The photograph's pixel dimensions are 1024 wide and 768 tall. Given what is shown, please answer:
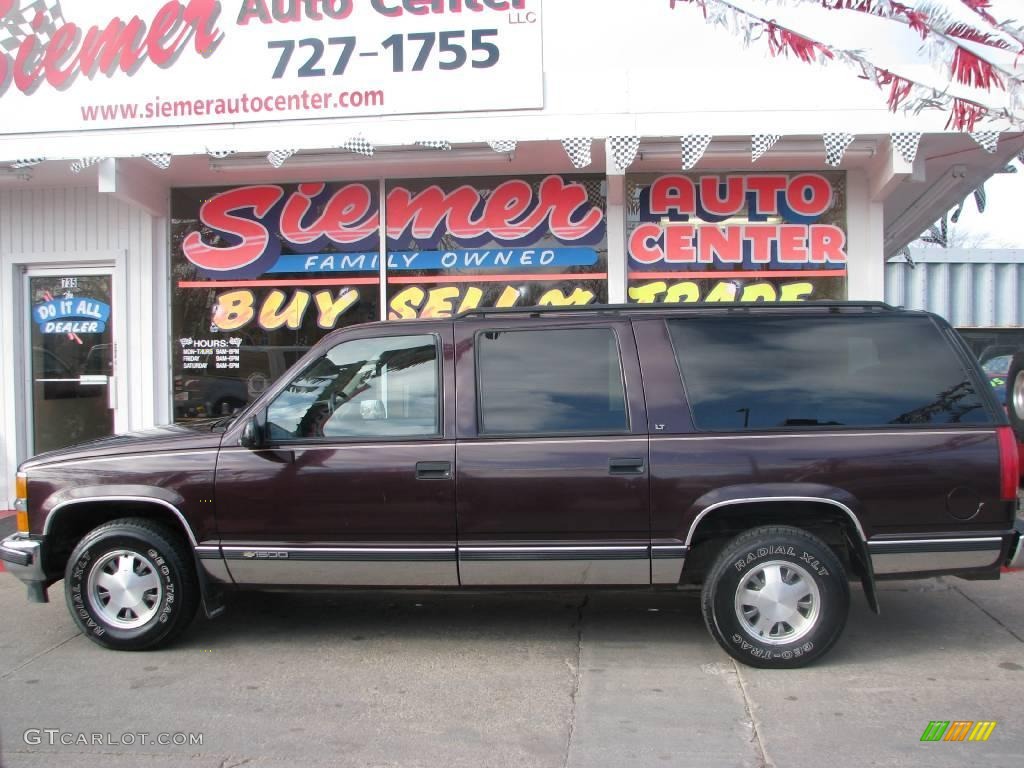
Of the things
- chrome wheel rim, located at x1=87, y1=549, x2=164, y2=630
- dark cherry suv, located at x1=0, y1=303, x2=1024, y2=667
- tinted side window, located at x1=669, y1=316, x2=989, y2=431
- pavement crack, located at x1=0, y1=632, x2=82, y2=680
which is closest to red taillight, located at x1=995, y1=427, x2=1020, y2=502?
dark cherry suv, located at x1=0, y1=303, x2=1024, y2=667

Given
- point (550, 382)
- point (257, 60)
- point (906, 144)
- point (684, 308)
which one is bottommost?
point (550, 382)

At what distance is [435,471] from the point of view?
14.1 feet

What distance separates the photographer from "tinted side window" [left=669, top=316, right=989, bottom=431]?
4.28 metres

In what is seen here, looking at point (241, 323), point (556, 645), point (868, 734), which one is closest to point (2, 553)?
point (556, 645)

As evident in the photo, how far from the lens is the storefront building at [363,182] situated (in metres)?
7.09

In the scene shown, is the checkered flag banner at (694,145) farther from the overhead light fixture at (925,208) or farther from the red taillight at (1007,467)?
the red taillight at (1007,467)

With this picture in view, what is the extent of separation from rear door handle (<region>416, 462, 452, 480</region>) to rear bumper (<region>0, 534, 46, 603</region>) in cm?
221

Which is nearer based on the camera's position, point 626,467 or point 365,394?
point 626,467

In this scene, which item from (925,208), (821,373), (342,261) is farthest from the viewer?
(925,208)

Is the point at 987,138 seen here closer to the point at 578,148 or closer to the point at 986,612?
the point at 578,148

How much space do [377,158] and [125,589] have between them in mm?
4462

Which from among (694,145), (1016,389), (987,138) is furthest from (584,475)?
(1016,389)

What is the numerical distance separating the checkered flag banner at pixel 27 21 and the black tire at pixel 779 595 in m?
7.75

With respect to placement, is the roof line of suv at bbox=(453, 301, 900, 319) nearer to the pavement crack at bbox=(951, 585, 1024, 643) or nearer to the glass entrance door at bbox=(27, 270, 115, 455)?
the pavement crack at bbox=(951, 585, 1024, 643)
